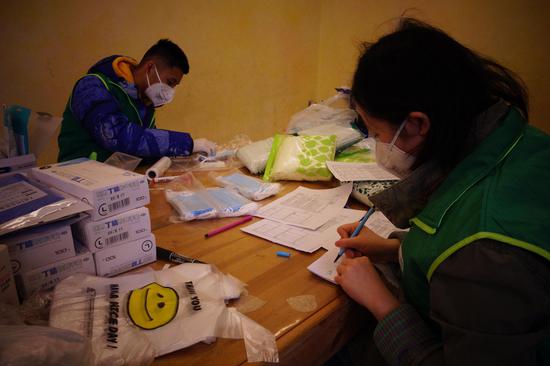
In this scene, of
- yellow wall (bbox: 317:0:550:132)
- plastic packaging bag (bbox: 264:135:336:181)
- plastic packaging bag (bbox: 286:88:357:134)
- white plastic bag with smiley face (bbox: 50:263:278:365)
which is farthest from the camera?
yellow wall (bbox: 317:0:550:132)

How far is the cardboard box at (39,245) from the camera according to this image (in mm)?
555

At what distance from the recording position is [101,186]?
0.62 metres

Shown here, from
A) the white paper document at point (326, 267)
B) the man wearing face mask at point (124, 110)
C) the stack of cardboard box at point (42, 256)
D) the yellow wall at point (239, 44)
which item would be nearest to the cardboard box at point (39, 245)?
the stack of cardboard box at point (42, 256)

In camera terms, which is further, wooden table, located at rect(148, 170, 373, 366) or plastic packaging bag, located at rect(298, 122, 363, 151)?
plastic packaging bag, located at rect(298, 122, 363, 151)

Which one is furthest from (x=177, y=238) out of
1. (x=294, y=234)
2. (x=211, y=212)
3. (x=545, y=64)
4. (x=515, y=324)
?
(x=545, y=64)

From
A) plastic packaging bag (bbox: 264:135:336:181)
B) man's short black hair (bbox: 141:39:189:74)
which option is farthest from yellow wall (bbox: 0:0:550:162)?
man's short black hair (bbox: 141:39:189:74)

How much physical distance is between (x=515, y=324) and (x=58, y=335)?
564mm

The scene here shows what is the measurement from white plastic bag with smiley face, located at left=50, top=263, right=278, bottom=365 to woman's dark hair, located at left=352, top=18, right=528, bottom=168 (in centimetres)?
43

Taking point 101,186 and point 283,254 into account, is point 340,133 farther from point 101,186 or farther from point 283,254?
point 101,186

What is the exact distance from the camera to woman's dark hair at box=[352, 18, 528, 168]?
55cm

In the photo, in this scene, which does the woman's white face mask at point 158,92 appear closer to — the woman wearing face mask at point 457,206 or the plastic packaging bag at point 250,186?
the plastic packaging bag at point 250,186

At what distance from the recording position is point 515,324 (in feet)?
1.41

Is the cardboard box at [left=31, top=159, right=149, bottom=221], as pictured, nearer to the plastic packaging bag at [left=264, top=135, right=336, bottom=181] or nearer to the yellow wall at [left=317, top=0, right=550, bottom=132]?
the plastic packaging bag at [left=264, top=135, right=336, bottom=181]

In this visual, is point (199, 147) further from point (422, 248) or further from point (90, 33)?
point (422, 248)
